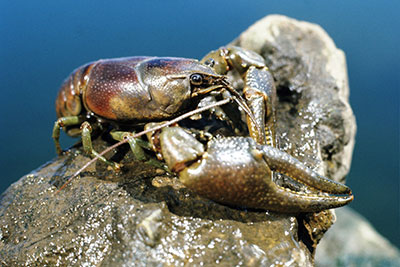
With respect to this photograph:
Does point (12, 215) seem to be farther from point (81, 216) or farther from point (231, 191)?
point (231, 191)

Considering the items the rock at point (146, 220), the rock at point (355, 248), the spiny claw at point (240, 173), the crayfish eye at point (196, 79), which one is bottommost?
the rock at point (355, 248)

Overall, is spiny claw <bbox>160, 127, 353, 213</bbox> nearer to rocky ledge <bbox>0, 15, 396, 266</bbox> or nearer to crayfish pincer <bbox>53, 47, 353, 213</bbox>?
crayfish pincer <bbox>53, 47, 353, 213</bbox>

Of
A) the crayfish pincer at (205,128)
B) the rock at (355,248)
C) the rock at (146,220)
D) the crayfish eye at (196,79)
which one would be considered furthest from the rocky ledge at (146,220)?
the rock at (355,248)

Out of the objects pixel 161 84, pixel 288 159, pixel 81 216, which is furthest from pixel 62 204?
pixel 288 159

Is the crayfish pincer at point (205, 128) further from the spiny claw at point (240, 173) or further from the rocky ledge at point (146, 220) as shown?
the rocky ledge at point (146, 220)

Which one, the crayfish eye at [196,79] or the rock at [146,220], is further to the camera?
the crayfish eye at [196,79]

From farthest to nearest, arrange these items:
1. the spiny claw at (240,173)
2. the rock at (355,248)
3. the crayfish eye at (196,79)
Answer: the rock at (355,248) → the crayfish eye at (196,79) → the spiny claw at (240,173)

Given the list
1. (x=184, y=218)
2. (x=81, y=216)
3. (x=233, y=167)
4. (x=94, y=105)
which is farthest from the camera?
(x=94, y=105)
